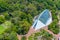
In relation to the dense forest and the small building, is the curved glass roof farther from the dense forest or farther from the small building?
the dense forest

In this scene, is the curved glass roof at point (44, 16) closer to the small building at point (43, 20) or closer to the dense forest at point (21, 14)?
the small building at point (43, 20)

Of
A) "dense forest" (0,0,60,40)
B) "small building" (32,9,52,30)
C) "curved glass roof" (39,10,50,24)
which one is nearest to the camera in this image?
"dense forest" (0,0,60,40)

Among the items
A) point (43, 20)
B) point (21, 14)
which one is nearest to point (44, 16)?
point (43, 20)

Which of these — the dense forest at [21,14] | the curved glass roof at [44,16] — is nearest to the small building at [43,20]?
the curved glass roof at [44,16]

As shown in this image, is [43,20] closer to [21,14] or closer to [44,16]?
[44,16]

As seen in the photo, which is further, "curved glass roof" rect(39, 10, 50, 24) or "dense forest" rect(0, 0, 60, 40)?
"curved glass roof" rect(39, 10, 50, 24)

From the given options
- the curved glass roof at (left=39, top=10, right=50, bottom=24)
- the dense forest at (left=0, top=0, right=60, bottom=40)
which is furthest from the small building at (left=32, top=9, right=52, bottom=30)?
the dense forest at (left=0, top=0, right=60, bottom=40)

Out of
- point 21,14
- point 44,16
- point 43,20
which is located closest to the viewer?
point 43,20

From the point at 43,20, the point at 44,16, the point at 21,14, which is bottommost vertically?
the point at 43,20
